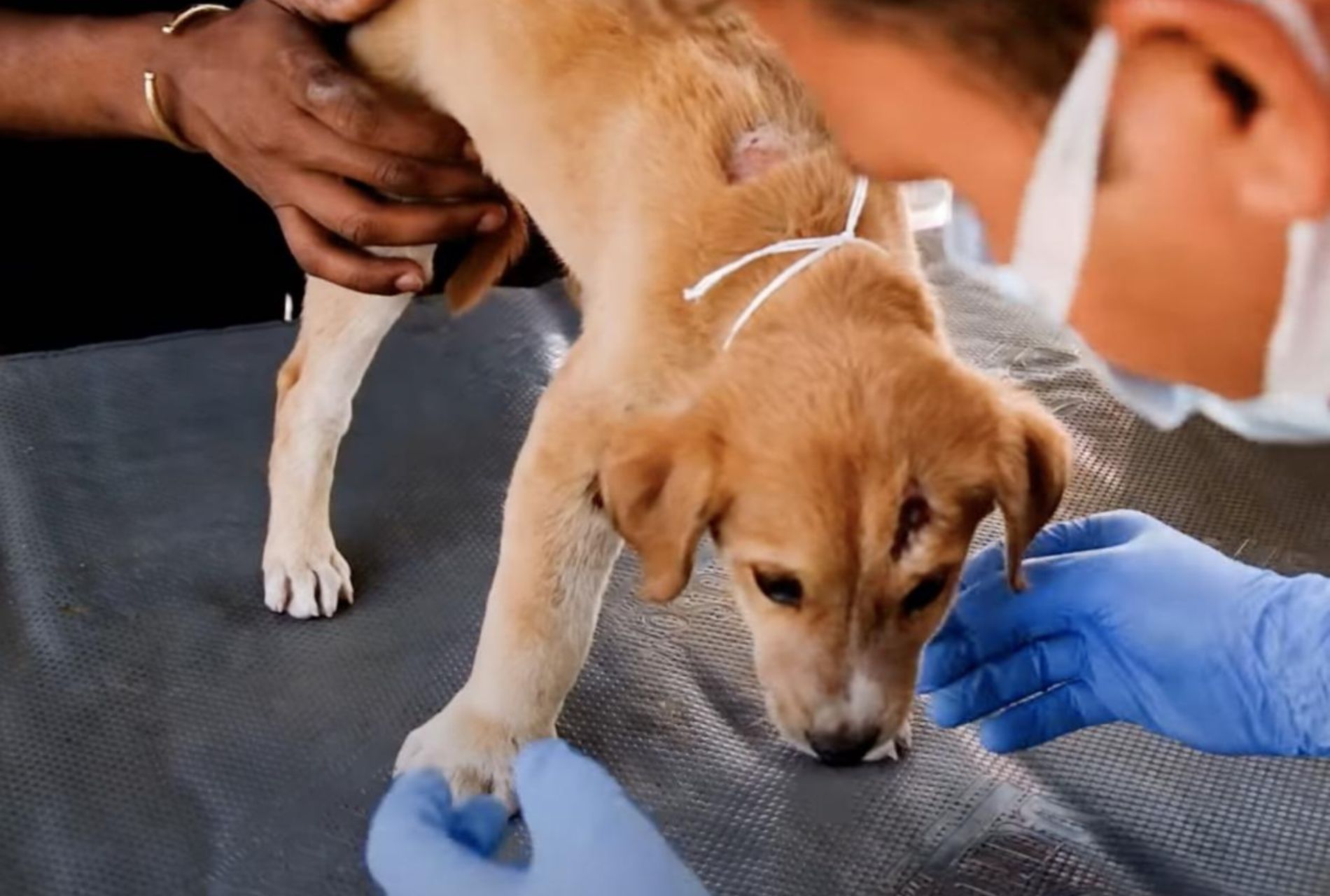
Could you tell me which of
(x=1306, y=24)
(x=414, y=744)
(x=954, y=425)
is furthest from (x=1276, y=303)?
A: (x=414, y=744)

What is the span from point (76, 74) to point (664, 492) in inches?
40.1

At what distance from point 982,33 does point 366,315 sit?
1.37 m

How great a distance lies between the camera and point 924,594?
3.76 ft

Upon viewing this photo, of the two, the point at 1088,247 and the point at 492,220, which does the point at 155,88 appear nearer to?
the point at 492,220

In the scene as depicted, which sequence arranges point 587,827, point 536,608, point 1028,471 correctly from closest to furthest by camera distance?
point 587,827 → point 1028,471 → point 536,608

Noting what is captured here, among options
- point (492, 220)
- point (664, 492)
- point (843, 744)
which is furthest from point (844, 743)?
point (492, 220)

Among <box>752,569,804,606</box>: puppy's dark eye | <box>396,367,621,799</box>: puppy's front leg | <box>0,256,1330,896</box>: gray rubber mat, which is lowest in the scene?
<box>0,256,1330,896</box>: gray rubber mat

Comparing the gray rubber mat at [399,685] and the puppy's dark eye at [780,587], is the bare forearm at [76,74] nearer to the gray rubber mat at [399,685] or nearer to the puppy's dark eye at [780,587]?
the gray rubber mat at [399,685]

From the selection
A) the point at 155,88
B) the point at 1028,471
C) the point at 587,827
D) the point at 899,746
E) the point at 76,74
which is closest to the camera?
the point at 587,827

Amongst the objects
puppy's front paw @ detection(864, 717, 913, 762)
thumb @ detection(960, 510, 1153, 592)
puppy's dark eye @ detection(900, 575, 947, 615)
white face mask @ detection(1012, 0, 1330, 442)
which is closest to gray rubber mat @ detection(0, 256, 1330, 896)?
puppy's front paw @ detection(864, 717, 913, 762)

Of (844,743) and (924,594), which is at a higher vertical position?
(924,594)

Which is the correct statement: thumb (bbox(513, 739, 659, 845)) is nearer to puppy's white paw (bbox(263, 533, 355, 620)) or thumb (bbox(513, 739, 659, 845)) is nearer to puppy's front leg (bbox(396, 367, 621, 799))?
puppy's front leg (bbox(396, 367, 621, 799))

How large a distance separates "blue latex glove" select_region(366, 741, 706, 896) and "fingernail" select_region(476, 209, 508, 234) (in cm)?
69

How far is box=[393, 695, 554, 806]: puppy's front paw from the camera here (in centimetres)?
140
